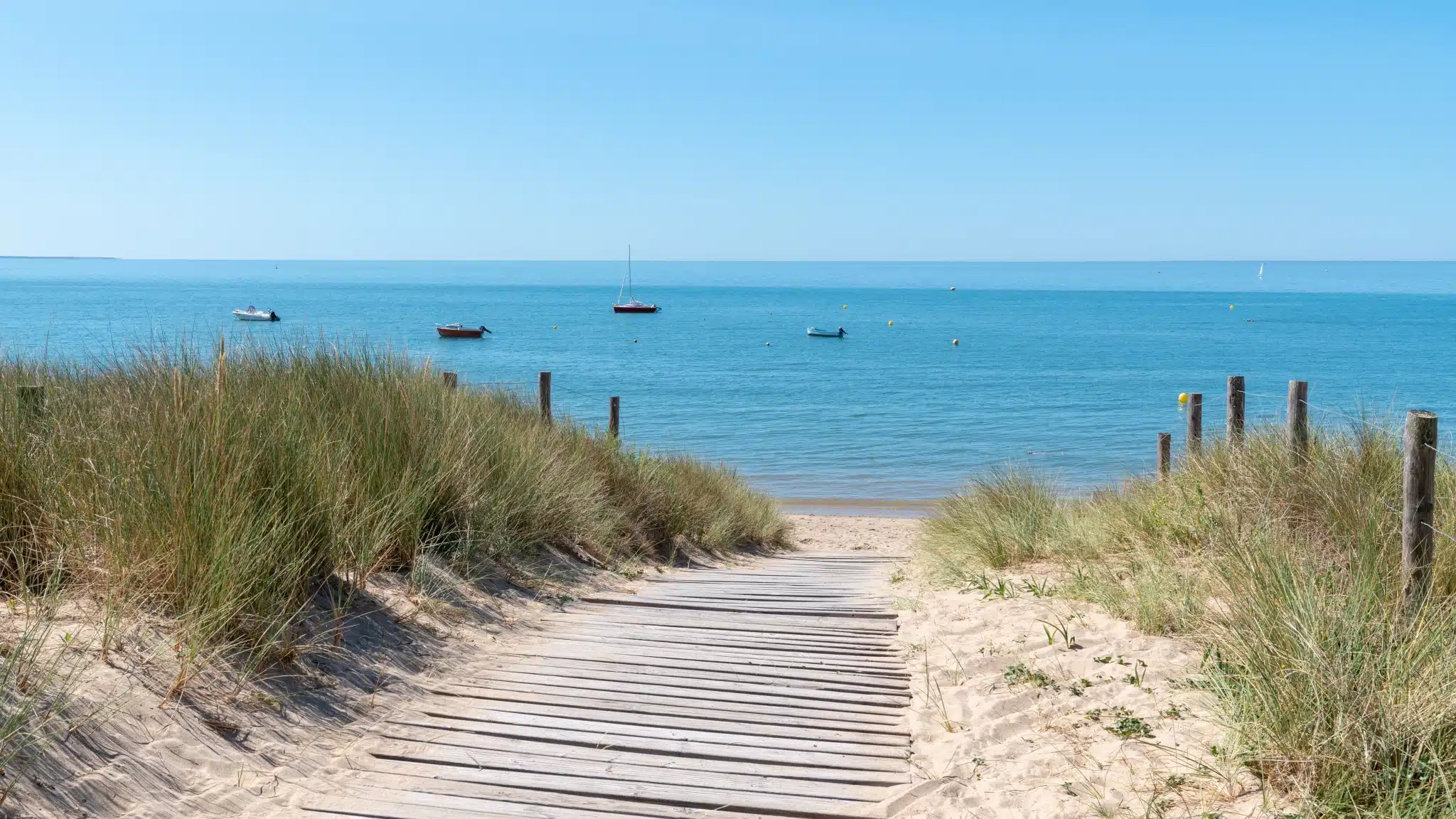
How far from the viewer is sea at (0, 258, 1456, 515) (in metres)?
24.1

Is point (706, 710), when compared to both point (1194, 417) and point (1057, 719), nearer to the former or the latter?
point (1057, 719)

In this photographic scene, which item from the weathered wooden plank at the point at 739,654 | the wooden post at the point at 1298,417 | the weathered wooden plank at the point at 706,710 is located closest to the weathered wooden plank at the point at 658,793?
the weathered wooden plank at the point at 706,710

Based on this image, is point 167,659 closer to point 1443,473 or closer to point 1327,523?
point 1327,523

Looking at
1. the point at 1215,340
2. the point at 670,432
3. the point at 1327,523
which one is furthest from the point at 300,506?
the point at 1215,340

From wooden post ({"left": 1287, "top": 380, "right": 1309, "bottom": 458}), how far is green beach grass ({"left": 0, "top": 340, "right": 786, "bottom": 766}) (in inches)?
205

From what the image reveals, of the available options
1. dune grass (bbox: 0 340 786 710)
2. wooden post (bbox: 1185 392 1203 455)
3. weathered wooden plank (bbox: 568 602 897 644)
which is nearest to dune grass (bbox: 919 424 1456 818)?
wooden post (bbox: 1185 392 1203 455)

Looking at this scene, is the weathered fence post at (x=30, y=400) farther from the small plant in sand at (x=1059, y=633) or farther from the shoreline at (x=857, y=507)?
the shoreline at (x=857, y=507)

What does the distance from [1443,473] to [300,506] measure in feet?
21.5

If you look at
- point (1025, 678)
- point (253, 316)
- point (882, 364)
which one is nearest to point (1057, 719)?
point (1025, 678)

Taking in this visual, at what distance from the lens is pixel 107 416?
4887 millimetres

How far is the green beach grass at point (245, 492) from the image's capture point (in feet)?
13.9

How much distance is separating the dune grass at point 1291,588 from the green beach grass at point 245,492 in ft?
11.9

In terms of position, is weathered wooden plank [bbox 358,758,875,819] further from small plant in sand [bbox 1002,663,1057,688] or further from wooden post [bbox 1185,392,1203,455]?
wooden post [bbox 1185,392,1203,455]

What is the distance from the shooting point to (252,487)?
15.6 ft
